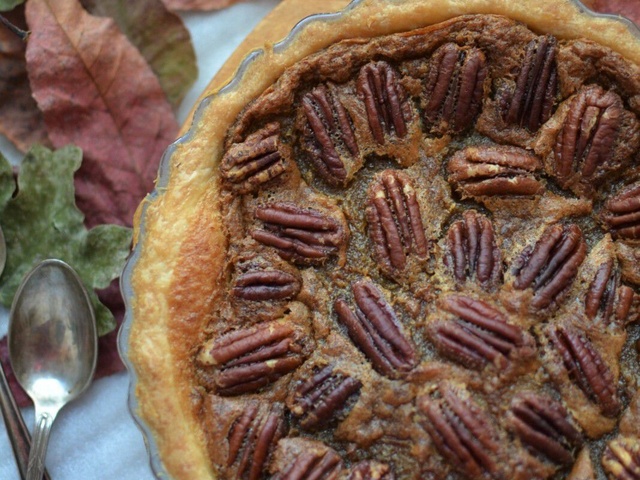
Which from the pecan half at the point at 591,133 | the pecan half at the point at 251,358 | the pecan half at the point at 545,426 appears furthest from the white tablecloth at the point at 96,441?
the pecan half at the point at 591,133

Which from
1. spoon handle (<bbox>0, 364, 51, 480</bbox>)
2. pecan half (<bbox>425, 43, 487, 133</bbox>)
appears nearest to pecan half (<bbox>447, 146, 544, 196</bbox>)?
pecan half (<bbox>425, 43, 487, 133</bbox>)

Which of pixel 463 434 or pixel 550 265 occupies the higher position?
pixel 550 265

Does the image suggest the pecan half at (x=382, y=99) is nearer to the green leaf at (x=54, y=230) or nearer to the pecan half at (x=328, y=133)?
the pecan half at (x=328, y=133)

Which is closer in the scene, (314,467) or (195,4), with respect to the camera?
(314,467)

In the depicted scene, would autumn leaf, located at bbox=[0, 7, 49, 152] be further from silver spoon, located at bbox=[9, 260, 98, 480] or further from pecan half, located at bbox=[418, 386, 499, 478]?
pecan half, located at bbox=[418, 386, 499, 478]

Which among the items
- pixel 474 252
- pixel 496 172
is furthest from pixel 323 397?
pixel 496 172

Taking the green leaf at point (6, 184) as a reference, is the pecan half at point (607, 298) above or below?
below

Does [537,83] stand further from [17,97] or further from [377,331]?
[17,97]
